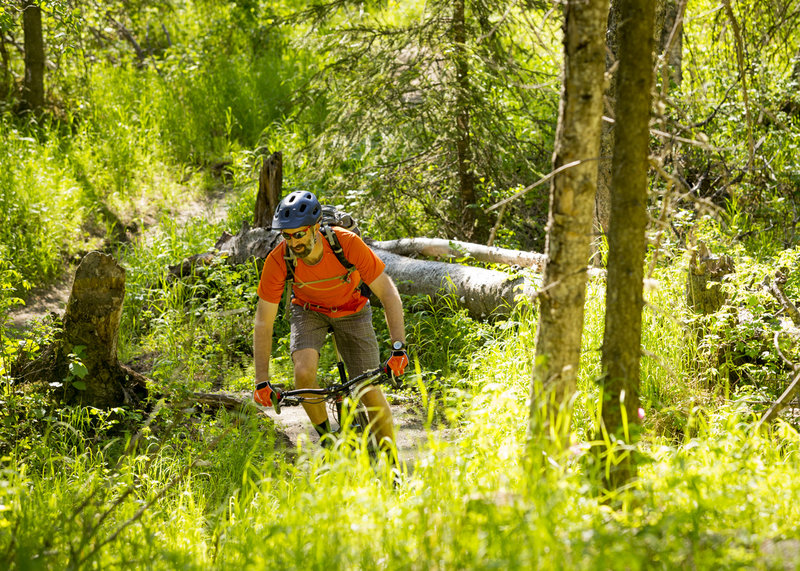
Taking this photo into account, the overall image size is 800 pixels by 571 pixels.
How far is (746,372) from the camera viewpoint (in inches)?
219

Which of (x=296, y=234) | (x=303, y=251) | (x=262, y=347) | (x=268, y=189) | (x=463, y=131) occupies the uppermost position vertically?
(x=463, y=131)

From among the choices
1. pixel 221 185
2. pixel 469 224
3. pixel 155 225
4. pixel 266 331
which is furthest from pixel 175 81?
pixel 266 331

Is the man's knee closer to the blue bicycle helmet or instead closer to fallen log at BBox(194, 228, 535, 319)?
the blue bicycle helmet

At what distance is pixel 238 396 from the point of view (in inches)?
283

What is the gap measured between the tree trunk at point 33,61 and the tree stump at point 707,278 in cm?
1125

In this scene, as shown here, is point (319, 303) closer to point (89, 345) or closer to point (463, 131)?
point (89, 345)

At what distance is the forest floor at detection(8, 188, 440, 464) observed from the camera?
6.38 metres

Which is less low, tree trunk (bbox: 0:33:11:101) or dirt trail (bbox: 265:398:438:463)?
tree trunk (bbox: 0:33:11:101)

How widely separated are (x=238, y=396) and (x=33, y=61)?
8841 mm

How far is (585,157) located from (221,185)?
36.3 ft

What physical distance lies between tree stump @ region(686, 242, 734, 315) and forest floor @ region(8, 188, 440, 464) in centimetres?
235

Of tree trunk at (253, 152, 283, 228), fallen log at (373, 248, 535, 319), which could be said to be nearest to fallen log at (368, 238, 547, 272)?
fallen log at (373, 248, 535, 319)

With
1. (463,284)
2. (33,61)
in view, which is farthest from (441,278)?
(33,61)

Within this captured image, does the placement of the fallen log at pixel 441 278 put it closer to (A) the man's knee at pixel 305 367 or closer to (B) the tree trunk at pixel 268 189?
(B) the tree trunk at pixel 268 189
